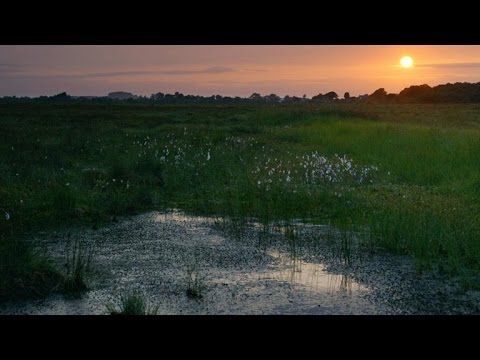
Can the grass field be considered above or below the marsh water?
above

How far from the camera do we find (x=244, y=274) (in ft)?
20.4

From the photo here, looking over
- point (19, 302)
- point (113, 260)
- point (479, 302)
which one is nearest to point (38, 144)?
point (113, 260)

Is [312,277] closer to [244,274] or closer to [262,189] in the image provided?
[244,274]

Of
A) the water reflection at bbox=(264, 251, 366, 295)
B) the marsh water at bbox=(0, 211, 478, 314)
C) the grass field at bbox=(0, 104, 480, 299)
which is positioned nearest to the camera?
the marsh water at bbox=(0, 211, 478, 314)

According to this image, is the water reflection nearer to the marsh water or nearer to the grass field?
the marsh water

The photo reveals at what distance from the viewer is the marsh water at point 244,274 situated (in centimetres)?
527

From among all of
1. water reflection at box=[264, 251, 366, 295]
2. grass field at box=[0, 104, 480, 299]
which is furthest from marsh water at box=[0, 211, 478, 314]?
grass field at box=[0, 104, 480, 299]

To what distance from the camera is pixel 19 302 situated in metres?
5.34

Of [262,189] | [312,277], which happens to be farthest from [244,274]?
[262,189]

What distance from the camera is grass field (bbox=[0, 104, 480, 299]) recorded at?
682 centimetres

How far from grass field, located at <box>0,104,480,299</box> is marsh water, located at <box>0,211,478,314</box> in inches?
15.0

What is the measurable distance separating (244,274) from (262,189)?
403 cm

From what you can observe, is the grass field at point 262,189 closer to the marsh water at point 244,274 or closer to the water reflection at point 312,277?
the marsh water at point 244,274
